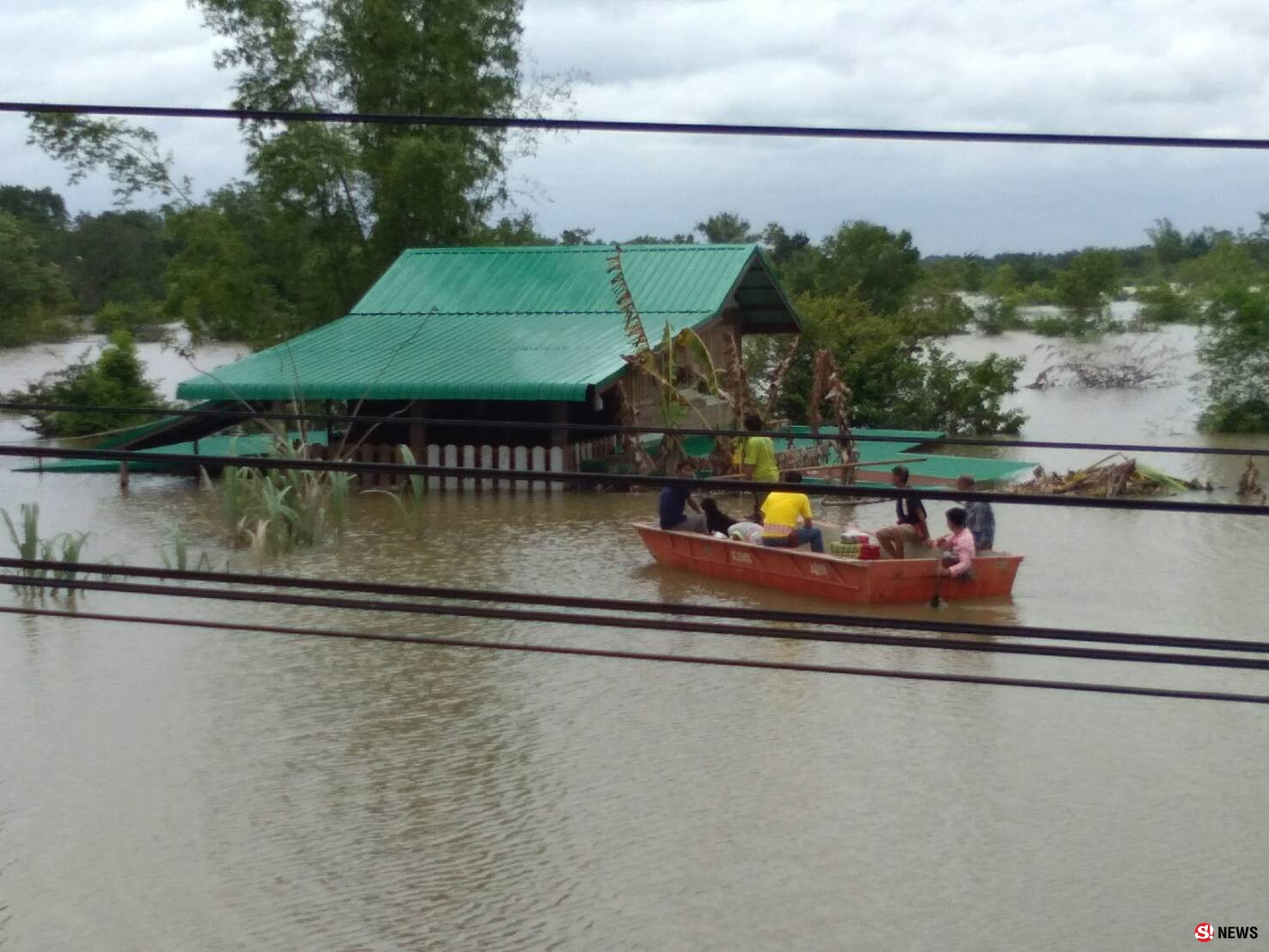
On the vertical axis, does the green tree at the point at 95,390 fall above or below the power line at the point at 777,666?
above

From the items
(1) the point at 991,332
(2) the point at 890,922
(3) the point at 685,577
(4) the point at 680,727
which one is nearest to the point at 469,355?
(3) the point at 685,577

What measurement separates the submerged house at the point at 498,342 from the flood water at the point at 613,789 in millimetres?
6370

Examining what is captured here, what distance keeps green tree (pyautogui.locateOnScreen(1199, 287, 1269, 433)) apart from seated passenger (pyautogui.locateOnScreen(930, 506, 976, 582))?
16.1 m

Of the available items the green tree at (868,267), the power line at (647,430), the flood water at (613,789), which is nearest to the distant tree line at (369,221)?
the green tree at (868,267)

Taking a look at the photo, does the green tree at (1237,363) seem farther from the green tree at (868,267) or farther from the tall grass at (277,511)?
the tall grass at (277,511)

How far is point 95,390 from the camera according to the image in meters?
28.8

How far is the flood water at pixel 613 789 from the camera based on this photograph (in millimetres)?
7758

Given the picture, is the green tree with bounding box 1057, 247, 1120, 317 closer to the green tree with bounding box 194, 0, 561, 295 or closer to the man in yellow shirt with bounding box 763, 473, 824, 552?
the green tree with bounding box 194, 0, 561, 295

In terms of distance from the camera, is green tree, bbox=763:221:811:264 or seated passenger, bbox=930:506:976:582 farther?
green tree, bbox=763:221:811:264

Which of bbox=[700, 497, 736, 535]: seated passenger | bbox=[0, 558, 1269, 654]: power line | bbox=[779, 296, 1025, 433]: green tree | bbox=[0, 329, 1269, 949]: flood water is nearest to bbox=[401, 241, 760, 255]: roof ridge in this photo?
bbox=[779, 296, 1025, 433]: green tree

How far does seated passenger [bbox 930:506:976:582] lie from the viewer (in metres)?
13.8

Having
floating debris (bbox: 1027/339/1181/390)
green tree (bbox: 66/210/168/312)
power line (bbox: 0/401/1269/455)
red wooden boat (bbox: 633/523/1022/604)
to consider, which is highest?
green tree (bbox: 66/210/168/312)

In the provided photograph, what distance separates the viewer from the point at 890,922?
759 cm

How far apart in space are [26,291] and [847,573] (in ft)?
78.5
